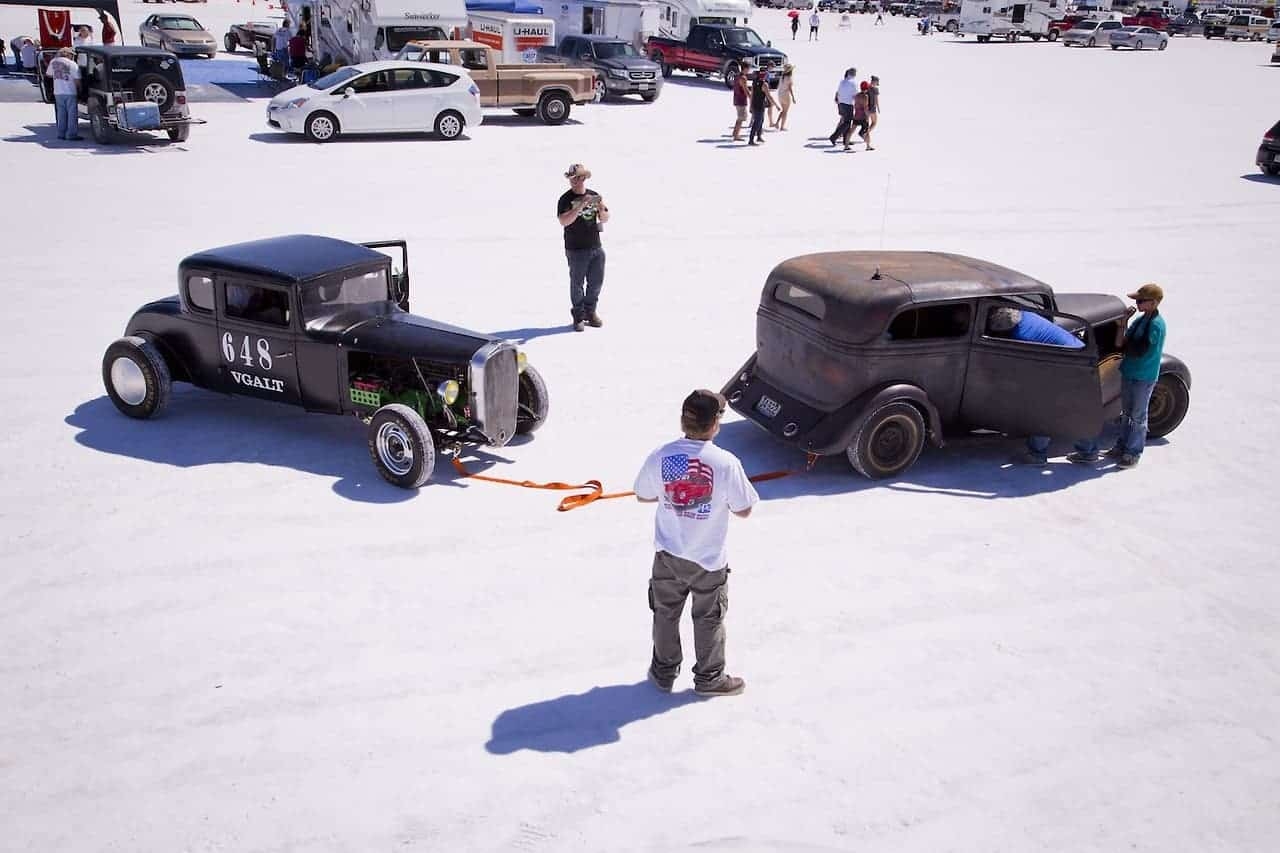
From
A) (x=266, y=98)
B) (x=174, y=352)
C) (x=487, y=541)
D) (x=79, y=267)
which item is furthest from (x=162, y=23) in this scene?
(x=487, y=541)

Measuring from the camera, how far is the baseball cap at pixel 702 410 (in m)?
4.94

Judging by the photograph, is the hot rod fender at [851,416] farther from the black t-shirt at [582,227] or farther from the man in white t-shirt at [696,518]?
the black t-shirt at [582,227]

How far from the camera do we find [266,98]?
2734 centimetres

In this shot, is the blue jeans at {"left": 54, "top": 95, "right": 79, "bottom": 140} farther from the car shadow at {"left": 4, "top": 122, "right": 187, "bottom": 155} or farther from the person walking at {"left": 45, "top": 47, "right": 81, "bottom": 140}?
the car shadow at {"left": 4, "top": 122, "right": 187, "bottom": 155}

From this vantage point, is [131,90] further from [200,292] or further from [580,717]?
[580,717]

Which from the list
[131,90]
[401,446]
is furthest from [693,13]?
[401,446]

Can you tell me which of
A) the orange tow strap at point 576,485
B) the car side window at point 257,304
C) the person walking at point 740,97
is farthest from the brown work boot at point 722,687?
the person walking at point 740,97

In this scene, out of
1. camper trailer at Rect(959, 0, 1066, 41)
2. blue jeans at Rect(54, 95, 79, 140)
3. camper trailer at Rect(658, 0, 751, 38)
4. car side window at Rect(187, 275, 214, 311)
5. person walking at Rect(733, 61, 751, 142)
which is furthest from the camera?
camper trailer at Rect(959, 0, 1066, 41)

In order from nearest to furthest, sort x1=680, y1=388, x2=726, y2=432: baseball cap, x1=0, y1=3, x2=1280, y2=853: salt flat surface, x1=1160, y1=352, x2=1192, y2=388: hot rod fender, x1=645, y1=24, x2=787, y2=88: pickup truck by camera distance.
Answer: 1. x1=0, y1=3, x2=1280, y2=853: salt flat surface
2. x1=680, y1=388, x2=726, y2=432: baseball cap
3. x1=1160, y1=352, x2=1192, y2=388: hot rod fender
4. x1=645, y1=24, x2=787, y2=88: pickup truck

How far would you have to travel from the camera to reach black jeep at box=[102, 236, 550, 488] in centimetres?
782

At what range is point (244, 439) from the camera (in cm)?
862

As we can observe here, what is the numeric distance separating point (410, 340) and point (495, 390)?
0.78 metres

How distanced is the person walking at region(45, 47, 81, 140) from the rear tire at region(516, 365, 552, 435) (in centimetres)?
1608

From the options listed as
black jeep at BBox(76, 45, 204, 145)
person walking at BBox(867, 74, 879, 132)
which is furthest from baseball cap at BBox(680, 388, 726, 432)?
person walking at BBox(867, 74, 879, 132)
